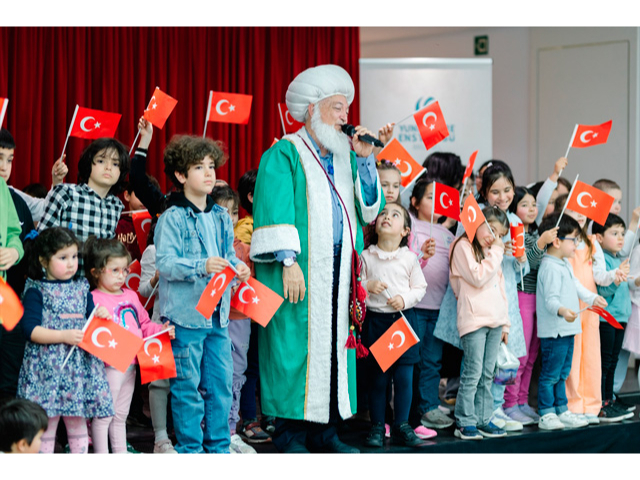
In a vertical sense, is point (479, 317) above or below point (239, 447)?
above

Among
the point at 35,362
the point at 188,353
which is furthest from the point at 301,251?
the point at 35,362

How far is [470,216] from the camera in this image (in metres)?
3.81

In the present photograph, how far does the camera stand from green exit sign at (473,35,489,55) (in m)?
7.76

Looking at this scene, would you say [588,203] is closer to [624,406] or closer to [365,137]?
[624,406]

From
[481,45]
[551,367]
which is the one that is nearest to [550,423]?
[551,367]

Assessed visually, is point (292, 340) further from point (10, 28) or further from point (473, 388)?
point (10, 28)

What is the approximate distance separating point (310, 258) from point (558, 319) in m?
1.54

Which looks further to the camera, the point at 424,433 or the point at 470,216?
the point at 424,433

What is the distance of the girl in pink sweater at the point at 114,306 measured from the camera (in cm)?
315

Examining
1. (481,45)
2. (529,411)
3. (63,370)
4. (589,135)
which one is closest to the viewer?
(63,370)

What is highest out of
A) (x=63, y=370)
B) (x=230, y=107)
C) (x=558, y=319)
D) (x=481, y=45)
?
(x=481, y=45)

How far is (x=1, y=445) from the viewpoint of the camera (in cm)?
286

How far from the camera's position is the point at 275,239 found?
329 centimetres

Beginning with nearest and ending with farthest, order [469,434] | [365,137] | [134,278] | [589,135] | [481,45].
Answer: [365,137], [134,278], [469,434], [589,135], [481,45]
